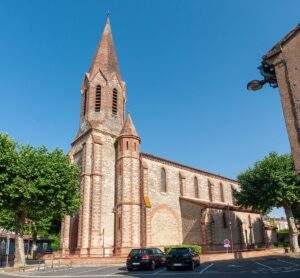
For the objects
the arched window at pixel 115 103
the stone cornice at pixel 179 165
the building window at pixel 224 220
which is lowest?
the building window at pixel 224 220

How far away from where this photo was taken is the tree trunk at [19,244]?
27625 mm

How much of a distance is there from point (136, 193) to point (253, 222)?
74.4ft

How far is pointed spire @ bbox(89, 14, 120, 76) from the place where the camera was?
45.2 meters

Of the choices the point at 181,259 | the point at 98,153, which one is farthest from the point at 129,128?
the point at 181,259

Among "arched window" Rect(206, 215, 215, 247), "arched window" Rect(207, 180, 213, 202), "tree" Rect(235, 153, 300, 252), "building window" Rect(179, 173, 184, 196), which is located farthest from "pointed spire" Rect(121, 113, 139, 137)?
"arched window" Rect(207, 180, 213, 202)

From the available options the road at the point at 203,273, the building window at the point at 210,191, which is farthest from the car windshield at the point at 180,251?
the building window at the point at 210,191

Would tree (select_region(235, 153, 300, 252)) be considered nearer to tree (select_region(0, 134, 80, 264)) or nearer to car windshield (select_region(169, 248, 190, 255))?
car windshield (select_region(169, 248, 190, 255))

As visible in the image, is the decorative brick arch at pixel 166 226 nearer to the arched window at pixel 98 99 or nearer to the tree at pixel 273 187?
the tree at pixel 273 187

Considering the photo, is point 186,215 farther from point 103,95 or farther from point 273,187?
point 103,95

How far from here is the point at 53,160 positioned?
30.6m

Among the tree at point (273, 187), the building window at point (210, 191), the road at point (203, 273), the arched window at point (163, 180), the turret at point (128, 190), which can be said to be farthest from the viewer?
the building window at point (210, 191)

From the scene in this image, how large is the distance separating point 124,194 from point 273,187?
17292 mm

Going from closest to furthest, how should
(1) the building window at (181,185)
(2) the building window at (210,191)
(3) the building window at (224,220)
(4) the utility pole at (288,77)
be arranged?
(4) the utility pole at (288,77) < (3) the building window at (224,220) < (1) the building window at (181,185) < (2) the building window at (210,191)

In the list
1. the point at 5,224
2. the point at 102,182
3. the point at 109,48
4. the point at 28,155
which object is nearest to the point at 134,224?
the point at 102,182
